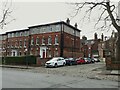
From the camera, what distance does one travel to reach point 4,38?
70250mm

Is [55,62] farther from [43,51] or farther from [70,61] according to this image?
[43,51]

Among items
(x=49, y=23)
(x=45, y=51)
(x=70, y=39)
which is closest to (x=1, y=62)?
(x=45, y=51)

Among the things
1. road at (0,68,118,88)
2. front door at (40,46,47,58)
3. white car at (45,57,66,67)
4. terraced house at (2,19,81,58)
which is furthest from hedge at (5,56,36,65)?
road at (0,68,118,88)

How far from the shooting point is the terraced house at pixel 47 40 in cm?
5071

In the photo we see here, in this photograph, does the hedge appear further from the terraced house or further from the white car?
the terraced house

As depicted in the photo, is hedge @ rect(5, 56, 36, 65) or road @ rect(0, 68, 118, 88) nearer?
road @ rect(0, 68, 118, 88)

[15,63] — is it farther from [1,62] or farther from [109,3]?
[109,3]

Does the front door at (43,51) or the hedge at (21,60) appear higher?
the front door at (43,51)

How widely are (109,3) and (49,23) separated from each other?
26.7 m

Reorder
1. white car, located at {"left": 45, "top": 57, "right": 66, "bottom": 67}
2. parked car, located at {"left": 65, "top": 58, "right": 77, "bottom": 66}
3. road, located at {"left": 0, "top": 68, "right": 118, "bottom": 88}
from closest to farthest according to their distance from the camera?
road, located at {"left": 0, "top": 68, "right": 118, "bottom": 88}
white car, located at {"left": 45, "top": 57, "right": 66, "bottom": 67}
parked car, located at {"left": 65, "top": 58, "right": 77, "bottom": 66}

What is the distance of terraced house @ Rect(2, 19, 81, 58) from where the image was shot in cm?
5071

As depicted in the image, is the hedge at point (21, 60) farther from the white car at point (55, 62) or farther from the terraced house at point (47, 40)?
the terraced house at point (47, 40)

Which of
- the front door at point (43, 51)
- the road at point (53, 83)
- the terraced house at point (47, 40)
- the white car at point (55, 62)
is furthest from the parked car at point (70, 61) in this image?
the road at point (53, 83)

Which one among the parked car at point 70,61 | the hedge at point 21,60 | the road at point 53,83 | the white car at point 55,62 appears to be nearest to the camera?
the road at point 53,83
